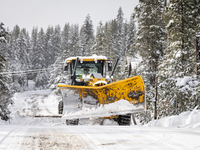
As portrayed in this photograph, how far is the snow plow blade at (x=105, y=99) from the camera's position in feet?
21.3

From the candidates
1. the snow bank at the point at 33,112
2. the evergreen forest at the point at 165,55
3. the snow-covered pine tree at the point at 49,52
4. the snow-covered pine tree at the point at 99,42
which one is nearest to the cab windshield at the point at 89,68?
the evergreen forest at the point at 165,55

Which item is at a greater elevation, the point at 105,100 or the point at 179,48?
the point at 179,48

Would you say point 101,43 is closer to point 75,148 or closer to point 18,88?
point 18,88

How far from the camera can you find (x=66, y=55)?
31172 mm

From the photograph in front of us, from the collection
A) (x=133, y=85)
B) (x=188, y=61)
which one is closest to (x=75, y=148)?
(x=133, y=85)

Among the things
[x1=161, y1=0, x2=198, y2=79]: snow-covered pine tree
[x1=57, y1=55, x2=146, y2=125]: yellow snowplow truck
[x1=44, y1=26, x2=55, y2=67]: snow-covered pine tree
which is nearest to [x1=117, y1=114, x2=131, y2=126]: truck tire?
[x1=57, y1=55, x2=146, y2=125]: yellow snowplow truck

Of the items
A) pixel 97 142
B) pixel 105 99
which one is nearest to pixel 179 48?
pixel 105 99

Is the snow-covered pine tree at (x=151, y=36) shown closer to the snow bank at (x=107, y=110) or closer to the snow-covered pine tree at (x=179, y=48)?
the snow-covered pine tree at (x=179, y=48)

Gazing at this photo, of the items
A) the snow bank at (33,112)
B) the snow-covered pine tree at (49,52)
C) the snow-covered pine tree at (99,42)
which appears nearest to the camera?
the snow bank at (33,112)

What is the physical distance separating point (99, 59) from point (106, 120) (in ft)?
10.1

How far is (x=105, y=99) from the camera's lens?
7.01m

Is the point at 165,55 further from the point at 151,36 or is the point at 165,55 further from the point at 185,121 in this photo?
the point at 185,121

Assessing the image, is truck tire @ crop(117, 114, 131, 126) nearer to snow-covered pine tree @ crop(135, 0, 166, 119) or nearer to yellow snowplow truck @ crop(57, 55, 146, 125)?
yellow snowplow truck @ crop(57, 55, 146, 125)

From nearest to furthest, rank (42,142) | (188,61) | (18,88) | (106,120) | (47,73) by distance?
(42,142) → (106,120) → (188,61) → (18,88) → (47,73)
